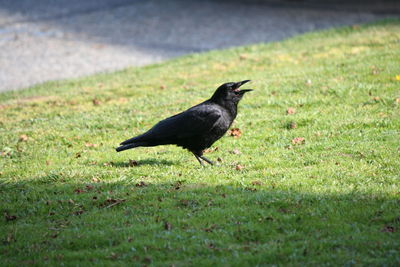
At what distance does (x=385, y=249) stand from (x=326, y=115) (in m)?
4.83

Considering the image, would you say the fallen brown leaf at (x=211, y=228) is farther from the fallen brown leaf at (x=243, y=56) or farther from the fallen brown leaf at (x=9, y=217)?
the fallen brown leaf at (x=243, y=56)

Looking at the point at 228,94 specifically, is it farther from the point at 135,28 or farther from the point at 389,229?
the point at 135,28

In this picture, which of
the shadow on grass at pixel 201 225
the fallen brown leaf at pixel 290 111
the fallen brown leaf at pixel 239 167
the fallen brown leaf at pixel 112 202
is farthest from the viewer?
the fallen brown leaf at pixel 290 111

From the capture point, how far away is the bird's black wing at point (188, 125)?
24.5 ft

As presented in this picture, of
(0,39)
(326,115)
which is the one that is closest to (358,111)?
(326,115)

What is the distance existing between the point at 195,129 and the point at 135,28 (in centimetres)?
1259

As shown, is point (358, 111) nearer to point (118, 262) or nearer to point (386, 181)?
point (386, 181)

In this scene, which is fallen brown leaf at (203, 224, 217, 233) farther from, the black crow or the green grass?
the black crow

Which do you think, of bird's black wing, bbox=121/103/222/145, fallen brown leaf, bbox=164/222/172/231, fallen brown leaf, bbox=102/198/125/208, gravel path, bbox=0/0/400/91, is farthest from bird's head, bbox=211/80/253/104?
gravel path, bbox=0/0/400/91

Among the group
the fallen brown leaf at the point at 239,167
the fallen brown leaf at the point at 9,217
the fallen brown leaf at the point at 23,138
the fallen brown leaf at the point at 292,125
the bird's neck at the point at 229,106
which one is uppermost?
the bird's neck at the point at 229,106

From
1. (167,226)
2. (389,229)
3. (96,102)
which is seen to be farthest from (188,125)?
(96,102)

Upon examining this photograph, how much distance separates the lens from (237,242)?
17.0 feet

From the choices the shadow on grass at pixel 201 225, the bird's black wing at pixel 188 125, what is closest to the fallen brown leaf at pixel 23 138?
the bird's black wing at pixel 188 125

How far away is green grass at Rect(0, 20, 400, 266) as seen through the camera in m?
5.11
